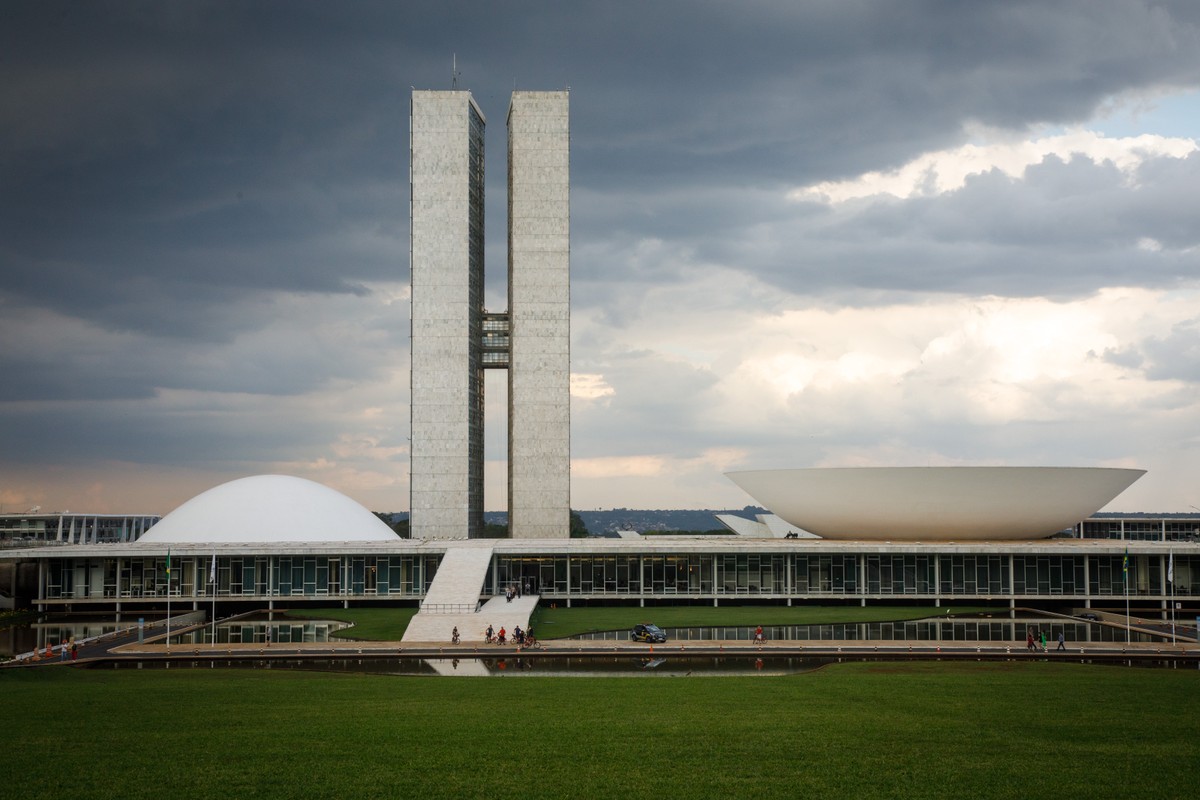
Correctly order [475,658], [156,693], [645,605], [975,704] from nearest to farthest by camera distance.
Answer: [975,704]
[156,693]
[475,658]
[645,605]

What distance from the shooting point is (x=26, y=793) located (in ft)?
50.1

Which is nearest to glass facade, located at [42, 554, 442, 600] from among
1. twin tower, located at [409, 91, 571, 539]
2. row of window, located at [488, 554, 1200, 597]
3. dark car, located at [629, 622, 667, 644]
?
row of window, located at [488, 554, 1200, 597]

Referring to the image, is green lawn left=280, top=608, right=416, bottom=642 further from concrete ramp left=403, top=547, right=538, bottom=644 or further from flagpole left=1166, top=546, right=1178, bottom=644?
flagpole left=1166, top=546, right=1178, bottom=644

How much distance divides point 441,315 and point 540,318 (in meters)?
7.60

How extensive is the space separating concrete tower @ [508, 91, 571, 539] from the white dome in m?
14.1

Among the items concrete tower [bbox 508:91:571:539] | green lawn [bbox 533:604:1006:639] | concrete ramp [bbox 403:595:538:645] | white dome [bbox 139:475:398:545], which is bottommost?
green lawn [bbox 533:604:1006:639]

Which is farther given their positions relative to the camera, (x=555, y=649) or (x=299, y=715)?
(x=555, y=649)

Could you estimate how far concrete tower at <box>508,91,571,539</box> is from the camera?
76.6 meters

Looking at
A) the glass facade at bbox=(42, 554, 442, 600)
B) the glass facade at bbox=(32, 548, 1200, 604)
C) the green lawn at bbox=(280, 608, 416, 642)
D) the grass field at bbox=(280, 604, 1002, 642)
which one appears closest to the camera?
the green lawn at bbox=(280, 608, 416, 642)

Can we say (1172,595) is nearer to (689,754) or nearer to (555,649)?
(555,649)

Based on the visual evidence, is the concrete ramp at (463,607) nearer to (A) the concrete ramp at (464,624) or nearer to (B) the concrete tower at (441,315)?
(A) the concrete ramp at (464,624)

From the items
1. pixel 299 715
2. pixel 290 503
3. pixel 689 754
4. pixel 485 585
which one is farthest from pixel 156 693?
pixel 290 503

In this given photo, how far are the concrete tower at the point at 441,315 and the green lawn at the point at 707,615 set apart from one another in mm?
23303

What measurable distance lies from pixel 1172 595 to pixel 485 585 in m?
35.8
